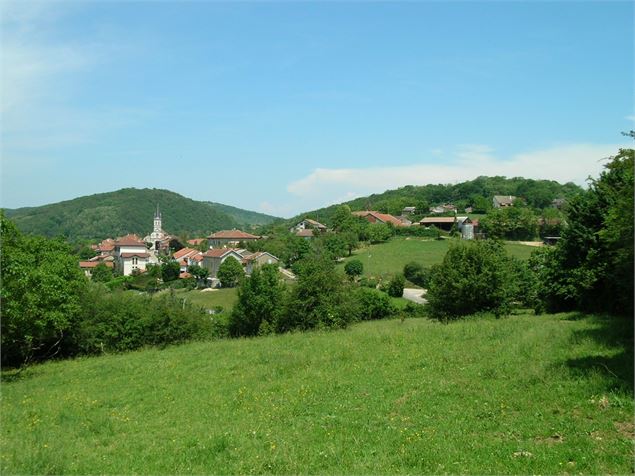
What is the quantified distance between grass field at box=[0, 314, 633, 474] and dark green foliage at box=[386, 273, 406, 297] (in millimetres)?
49370

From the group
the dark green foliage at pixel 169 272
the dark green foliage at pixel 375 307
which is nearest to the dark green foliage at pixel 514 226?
the dark green foliage at pixel 375 307

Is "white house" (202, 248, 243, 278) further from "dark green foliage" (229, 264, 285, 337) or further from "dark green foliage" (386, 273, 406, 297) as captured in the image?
"dark green foliage" (229, 264, 285, 337)

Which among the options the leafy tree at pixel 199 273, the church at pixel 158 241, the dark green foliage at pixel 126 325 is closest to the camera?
the dark green foliage at pixel 126 325

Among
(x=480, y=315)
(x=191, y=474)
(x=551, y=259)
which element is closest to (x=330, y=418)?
(x=191, y=474)

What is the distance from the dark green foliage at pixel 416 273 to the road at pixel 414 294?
2844 mm

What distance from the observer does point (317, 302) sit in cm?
3309

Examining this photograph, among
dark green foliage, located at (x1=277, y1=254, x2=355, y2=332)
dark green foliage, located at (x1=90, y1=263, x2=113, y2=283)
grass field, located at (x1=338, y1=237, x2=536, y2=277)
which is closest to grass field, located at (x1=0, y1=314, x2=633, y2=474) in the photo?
dark green foliage, located at (x1=277, y1=254, x2=355, y2=332)

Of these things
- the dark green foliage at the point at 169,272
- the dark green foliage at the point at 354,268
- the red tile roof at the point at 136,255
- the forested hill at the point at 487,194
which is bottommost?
the dark green foliage at the point at 169,272

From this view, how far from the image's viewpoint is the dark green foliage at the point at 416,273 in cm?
7706

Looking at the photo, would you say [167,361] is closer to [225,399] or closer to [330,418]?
[225,399]

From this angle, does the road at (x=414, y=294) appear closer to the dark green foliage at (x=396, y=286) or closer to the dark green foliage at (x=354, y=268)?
the dark green foliage at (x=396, y=286)

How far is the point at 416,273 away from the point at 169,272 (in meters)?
58.4

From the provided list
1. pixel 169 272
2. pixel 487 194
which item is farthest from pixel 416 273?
pixel 487 194

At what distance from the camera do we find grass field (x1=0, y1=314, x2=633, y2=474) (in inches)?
329
